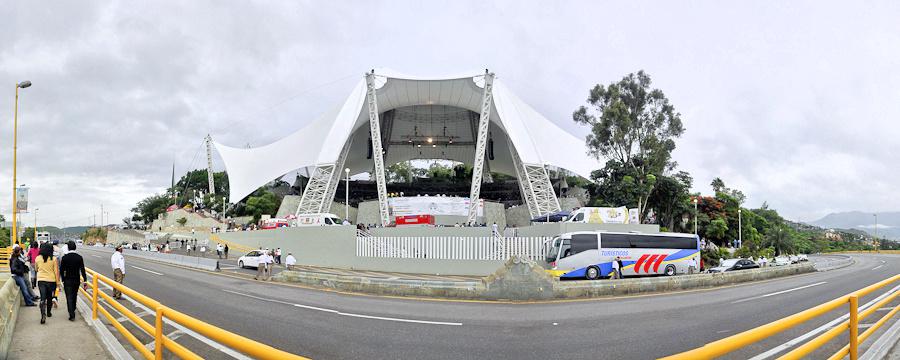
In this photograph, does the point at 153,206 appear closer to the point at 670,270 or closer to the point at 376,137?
the point at 376,137

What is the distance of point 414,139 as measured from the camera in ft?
227

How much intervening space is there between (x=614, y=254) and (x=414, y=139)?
162 ft

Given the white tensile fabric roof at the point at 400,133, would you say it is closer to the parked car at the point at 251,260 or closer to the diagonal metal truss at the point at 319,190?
the diagonal metal truss at the point at 319,190

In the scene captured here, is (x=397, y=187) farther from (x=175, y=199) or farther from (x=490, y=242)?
(x=490, y=242)

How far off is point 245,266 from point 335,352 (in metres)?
24.3

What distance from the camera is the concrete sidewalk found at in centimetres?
673

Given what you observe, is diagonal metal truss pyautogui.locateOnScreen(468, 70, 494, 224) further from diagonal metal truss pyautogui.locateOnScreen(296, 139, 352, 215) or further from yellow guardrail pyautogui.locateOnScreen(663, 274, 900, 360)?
yellow guardrail pyautogui.locateOnScreen(663, 274, 900, 360)

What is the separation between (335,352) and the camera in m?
6.89

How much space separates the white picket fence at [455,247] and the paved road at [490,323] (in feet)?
31.4

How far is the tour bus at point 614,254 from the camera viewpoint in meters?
21.6

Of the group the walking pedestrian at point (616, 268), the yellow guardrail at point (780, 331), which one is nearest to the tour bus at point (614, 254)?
the walking pedestrian at point (616, 268)

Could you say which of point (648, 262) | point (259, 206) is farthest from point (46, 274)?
point (259, 206)

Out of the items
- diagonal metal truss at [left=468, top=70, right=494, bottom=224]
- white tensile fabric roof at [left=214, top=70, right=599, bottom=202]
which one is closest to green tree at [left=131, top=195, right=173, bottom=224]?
white tensile fabric roof at [left=214, top=70, right=599, bottom=202]

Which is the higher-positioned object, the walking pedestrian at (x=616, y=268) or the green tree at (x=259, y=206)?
the green tree at (x=259, y=206)
